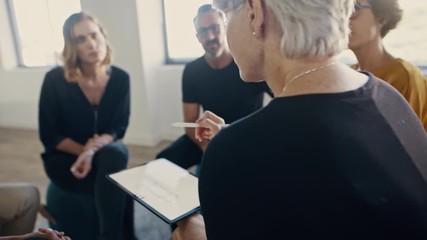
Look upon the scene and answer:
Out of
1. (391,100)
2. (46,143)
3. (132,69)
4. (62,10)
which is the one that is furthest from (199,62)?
(62,10)

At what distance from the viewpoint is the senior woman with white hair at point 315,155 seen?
482mm

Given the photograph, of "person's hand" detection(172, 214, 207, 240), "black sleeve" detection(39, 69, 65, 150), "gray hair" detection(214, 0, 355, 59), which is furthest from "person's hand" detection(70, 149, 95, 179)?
"gray hair" detection(214, 0, 355, 59)

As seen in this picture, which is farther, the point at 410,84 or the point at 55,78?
the point at 55,78

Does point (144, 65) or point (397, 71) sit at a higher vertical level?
point (397, 71)

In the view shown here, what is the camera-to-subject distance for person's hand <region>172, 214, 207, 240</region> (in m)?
0.82

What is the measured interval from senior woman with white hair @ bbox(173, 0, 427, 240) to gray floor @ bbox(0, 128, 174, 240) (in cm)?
131

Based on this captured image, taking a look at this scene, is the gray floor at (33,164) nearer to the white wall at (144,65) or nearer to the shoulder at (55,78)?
the white wall at (144,65)

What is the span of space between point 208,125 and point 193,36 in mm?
2170

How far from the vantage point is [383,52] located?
1207 millimetres

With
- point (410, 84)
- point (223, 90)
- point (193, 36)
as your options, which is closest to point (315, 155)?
point (410, 84)

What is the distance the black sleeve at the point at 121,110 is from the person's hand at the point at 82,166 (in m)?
0.22

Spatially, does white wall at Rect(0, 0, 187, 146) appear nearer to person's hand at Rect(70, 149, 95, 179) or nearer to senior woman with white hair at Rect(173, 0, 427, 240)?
person's hand at Rect(70, 149, 95, 179)

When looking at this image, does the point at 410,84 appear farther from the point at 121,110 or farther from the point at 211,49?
the point at 121,110

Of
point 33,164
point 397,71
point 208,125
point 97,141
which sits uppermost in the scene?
point 397,71
